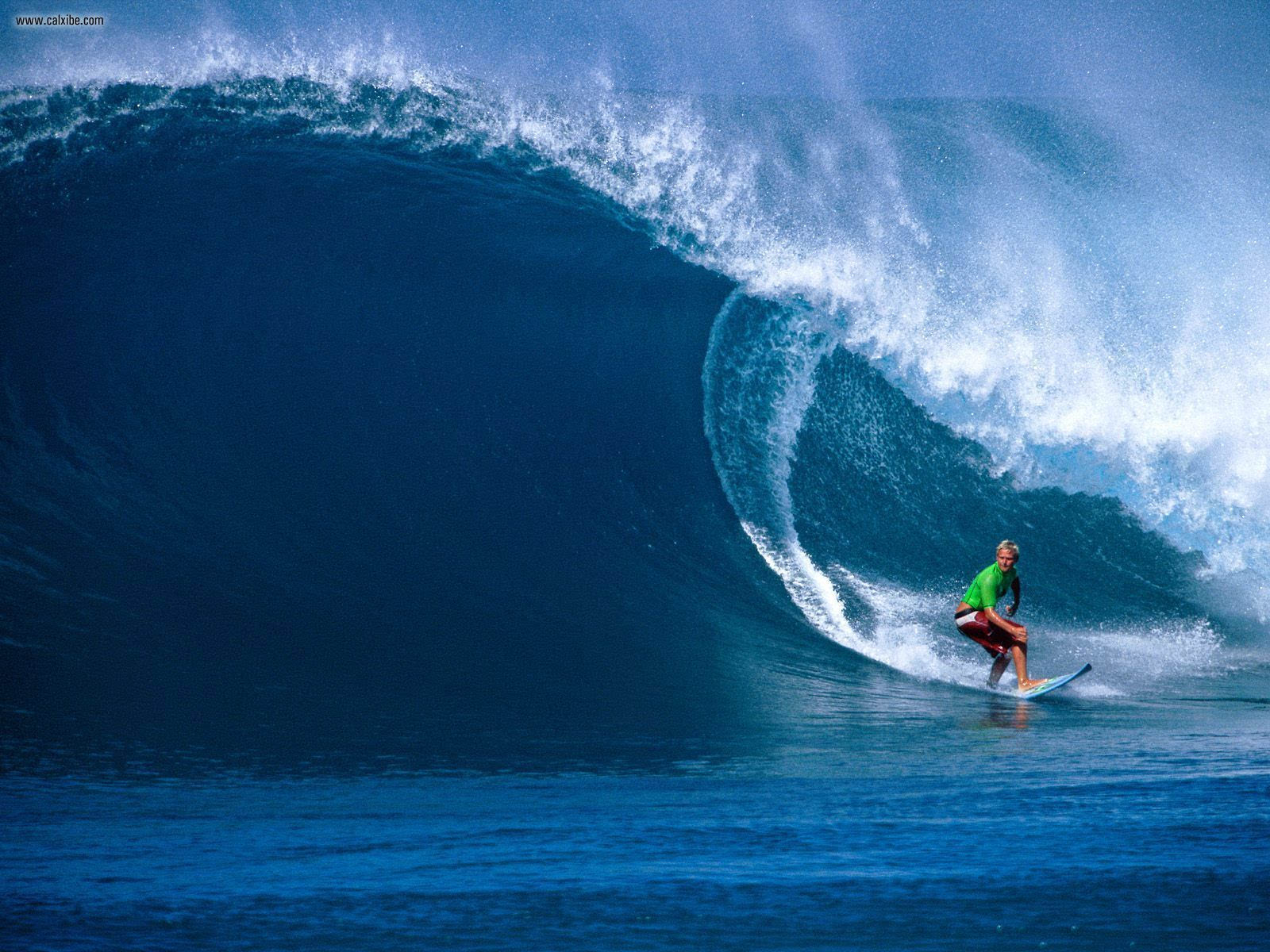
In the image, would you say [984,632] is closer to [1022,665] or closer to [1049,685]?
[1022,665]

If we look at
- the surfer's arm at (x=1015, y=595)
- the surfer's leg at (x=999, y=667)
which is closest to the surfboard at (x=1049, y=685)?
the surfer's leg at (x=999, y=667)

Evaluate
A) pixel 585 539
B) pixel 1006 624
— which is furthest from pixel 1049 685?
pixel 585 539

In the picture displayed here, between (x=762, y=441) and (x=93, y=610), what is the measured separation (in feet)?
17.0

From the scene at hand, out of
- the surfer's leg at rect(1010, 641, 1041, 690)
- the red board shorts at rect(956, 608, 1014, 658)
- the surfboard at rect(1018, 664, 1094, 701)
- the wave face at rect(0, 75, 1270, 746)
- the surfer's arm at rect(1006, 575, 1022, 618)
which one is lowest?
the surfboard at rect(1018, 664, 1094, 701)

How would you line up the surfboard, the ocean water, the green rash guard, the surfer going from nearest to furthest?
1. the ocean water
2. the surfboard
3. the surfer
4. the green rash guard

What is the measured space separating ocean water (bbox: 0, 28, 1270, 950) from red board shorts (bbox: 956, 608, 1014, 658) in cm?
33

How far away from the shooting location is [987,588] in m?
6.95

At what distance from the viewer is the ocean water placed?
11.9 ft

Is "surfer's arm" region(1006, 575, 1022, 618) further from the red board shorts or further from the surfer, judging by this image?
the red board shorts

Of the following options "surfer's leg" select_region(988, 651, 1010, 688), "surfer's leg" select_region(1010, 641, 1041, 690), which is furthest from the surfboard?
"surfer's leg" select_region(988, 651, 1010, 688)

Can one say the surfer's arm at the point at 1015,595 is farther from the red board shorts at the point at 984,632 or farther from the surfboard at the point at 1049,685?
A: the surfboard at the point at 1049,685

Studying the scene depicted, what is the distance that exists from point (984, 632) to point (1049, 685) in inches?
18.7

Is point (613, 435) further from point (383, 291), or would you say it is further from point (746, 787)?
point (746, 787)

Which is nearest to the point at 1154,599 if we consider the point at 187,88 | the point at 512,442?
the point at 512,442
